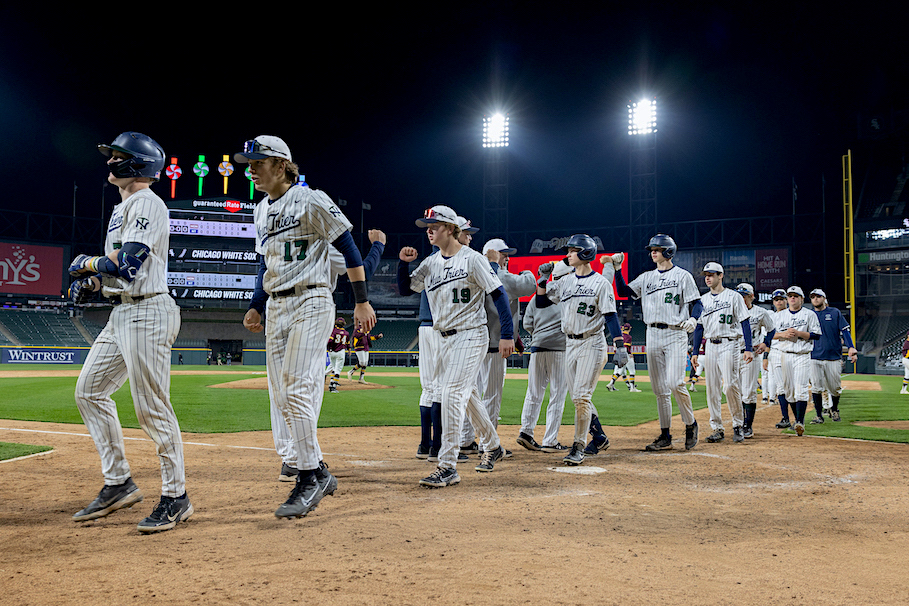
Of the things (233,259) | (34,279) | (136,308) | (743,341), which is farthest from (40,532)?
(34,279)

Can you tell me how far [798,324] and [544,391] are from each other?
5.40 metres

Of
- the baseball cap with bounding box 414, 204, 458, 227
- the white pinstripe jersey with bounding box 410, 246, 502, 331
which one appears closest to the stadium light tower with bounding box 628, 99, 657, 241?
the baseball cap with bounding box 414, 204, 458, 227

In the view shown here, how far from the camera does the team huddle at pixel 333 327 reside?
3521 millimetres

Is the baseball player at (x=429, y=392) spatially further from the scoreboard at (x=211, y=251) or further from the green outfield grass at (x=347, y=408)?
the scoreboard at (x=211, y=251)

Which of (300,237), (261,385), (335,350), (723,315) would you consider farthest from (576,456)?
(261,385)

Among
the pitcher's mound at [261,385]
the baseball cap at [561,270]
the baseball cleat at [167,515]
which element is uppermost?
the baseball cap at [561,270]

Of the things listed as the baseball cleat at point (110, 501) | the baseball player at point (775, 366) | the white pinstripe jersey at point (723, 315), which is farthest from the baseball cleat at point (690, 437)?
the baseball cleat at point (110, 501)

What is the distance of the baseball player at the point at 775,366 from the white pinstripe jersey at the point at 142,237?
821 cm

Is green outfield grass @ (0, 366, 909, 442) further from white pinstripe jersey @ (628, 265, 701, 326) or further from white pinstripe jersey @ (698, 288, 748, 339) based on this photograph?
white pinstripe jersey @ (628, 265, 701, 326)

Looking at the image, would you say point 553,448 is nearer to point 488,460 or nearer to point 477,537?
point 488,460

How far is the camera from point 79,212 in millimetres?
42656

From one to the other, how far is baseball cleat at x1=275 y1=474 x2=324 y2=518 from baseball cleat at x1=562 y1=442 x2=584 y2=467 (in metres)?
2.62

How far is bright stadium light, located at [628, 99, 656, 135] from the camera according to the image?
35.4 metres

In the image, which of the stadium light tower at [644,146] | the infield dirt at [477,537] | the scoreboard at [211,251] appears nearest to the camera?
the infield dirt at [477,537]
